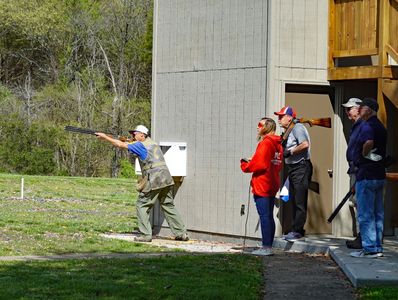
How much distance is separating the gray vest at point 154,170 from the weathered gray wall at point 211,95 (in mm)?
728

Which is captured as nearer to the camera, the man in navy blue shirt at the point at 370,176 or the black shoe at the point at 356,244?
the man in navy blue shirt at the point at 370,176

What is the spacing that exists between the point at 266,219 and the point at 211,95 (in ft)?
9.46

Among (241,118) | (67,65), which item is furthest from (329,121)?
(67,65)

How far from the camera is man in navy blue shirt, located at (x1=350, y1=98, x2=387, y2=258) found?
11320 mm

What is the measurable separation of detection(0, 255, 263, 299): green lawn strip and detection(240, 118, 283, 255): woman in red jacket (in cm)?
63

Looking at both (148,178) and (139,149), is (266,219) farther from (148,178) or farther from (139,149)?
(139,149)

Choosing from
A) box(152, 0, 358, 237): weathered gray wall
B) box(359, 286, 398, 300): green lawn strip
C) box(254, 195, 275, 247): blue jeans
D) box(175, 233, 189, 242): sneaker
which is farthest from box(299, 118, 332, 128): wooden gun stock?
box(359, 286, 398, 300): green lawn strip

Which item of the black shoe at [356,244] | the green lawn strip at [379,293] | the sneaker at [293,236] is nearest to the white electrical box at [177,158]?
the sneaker at [293,236]

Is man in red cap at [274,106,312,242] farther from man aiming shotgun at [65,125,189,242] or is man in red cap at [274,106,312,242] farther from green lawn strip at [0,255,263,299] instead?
man aiming shotgun at [65,125,189,242]

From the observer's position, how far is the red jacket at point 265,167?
12727mm

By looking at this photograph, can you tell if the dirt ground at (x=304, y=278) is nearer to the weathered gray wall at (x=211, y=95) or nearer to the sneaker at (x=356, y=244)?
the sneaker at (x=356, y=244)

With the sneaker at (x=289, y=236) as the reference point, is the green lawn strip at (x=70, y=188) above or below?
above

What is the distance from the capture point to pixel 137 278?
10180mm

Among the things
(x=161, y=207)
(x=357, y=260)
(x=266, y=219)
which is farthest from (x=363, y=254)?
(x=161, y=207)
